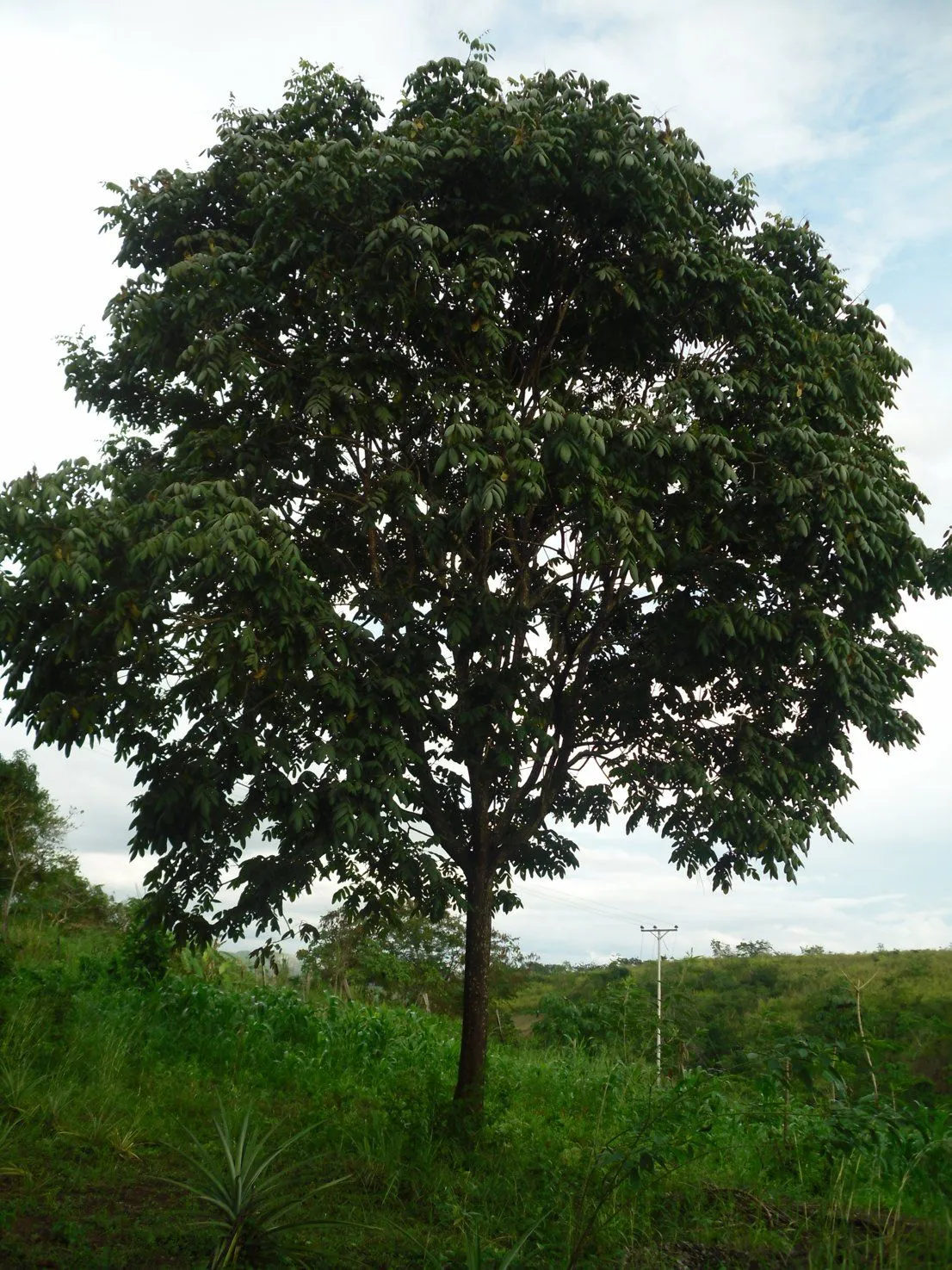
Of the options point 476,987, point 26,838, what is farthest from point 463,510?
point 26,838

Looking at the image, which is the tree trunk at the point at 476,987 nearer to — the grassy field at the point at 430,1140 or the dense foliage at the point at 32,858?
the grassy field at the point at 430,1140

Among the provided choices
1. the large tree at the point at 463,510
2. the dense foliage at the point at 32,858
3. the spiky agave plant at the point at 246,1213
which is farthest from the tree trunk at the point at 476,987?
the dense foliage at the point at 32,858

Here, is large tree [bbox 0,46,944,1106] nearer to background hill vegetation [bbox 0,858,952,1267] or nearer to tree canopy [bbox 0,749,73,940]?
background hill vegetation [bbox 0,858,952,1267]

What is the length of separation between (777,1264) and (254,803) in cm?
492

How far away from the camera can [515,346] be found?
33.6 ft

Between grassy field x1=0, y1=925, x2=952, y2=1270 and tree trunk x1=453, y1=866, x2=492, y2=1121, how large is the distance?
1.06ft

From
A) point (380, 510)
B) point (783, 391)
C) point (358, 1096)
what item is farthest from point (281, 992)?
point (783, 391)

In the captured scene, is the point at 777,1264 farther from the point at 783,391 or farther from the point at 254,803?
the point at 783,391

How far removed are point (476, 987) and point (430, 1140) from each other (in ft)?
5.49

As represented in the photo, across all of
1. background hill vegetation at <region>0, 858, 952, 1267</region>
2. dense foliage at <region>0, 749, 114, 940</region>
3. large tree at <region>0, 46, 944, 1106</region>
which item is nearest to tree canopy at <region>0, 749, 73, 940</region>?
dense foliage at <region>0, 749, 114, 940</region>

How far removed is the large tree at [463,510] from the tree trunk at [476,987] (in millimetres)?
42

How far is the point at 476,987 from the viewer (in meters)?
10.1

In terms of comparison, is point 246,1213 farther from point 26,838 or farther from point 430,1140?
point 26,838

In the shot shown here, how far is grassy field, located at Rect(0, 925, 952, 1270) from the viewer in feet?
19.1
